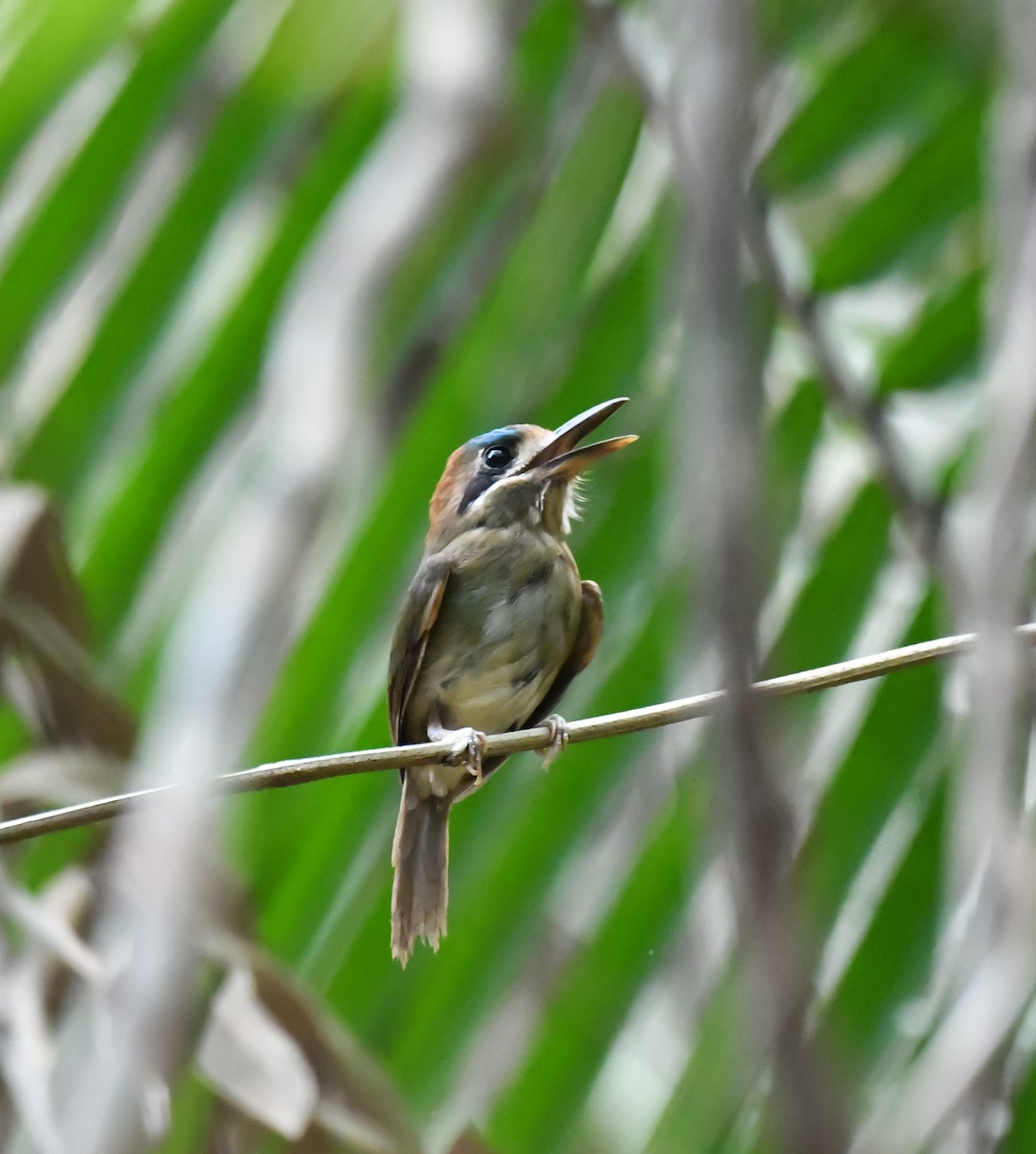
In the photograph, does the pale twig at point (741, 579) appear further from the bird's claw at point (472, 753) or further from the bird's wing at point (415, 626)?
the bird's wing at point (415, 626)

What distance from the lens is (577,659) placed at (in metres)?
2.97

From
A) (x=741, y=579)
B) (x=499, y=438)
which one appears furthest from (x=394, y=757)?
(x=499, y=438)

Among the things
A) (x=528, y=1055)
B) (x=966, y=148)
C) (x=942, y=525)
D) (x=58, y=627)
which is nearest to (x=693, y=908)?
(x=528, y=1055)

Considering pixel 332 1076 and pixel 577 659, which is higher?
pixel 577 659

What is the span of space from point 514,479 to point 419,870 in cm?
83

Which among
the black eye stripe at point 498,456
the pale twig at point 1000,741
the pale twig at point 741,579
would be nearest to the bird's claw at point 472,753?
the black eye stripe at point 498,456

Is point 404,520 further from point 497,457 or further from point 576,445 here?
point 497,457

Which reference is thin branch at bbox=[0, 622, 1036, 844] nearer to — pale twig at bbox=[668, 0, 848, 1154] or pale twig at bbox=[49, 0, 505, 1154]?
pale twig at bbox=[49, 0, 505, 1154]

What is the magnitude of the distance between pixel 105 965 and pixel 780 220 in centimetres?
142

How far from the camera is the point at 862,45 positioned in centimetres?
258

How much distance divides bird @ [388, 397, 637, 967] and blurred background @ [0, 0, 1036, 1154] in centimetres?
8

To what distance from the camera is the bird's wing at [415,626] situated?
290 cm

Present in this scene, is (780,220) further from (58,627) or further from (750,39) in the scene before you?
(750,39)

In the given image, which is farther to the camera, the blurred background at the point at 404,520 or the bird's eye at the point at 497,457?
the bird's eye at the point at 497,457
